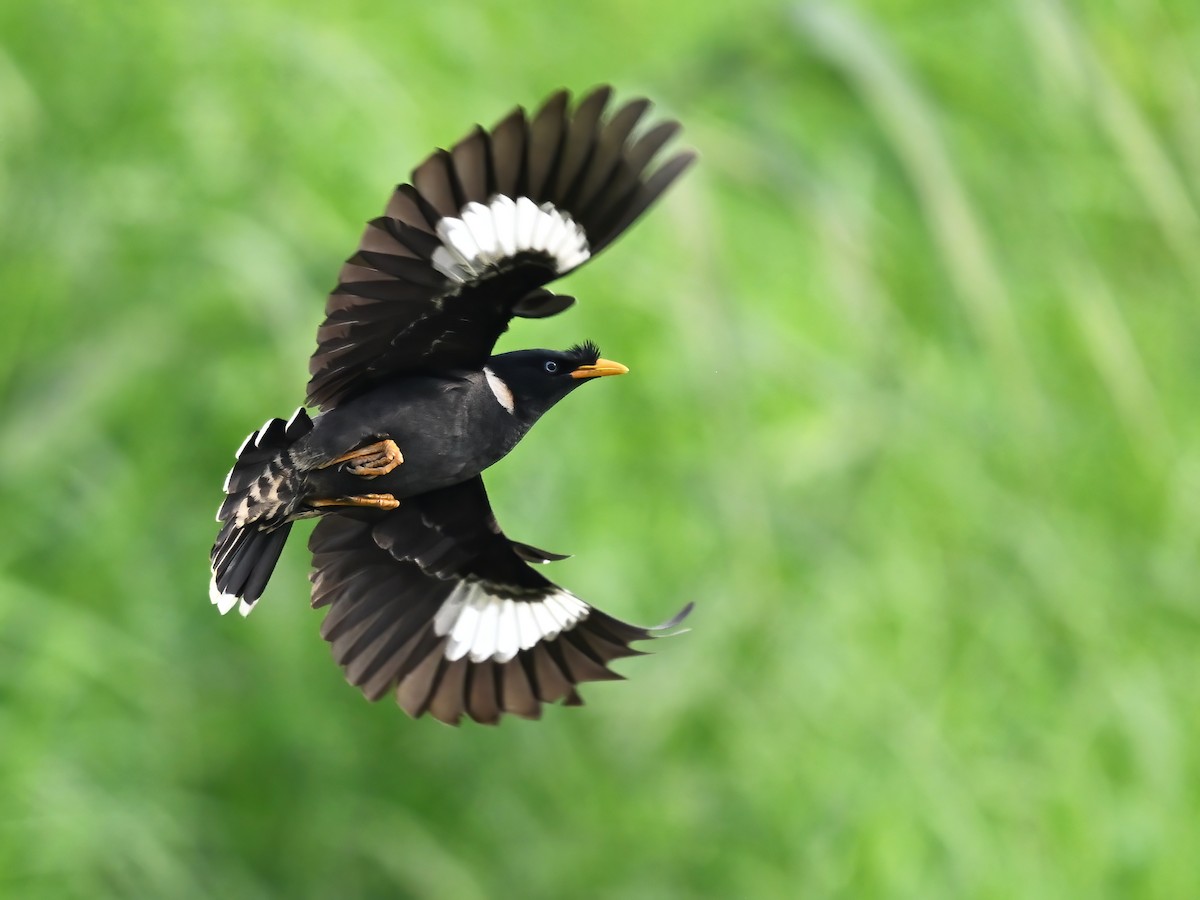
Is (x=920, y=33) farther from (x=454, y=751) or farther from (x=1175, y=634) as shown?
(x=454, y=751)

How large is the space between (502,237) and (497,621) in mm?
611

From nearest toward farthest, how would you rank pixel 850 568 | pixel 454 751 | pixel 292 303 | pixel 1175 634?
pixel 292 303
pixel 454 751
pixel 850 568
pixel 1175 634

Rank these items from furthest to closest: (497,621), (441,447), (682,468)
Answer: (682,468) → (497,621) → (441,447)

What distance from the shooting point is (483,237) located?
1.55 metres

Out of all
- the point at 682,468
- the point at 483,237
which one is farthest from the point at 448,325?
the point at 682,468

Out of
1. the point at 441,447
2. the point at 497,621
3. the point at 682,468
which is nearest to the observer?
the point at 441,447

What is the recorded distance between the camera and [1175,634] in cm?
460

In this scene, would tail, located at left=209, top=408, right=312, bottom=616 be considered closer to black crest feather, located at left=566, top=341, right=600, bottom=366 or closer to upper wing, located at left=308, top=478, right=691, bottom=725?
black crest feather, located at left=566, top=341, right=600, bottom=366

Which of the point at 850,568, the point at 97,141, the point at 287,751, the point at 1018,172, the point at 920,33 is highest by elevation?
the point at 920,33

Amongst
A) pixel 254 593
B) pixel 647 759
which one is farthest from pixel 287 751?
pixel 254 593

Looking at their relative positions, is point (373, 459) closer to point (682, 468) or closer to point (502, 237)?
point (502, 237)

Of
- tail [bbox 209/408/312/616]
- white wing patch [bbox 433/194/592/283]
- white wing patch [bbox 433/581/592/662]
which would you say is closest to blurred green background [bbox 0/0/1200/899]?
white wing patch [bbox 433/581/592/662]

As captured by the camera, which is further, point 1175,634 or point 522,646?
point 1175,634

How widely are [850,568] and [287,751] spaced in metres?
1.29
